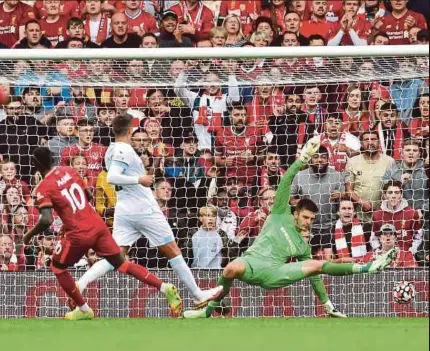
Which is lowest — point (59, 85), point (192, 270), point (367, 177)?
point (192, 270)

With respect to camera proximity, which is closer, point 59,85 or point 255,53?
point 255,53

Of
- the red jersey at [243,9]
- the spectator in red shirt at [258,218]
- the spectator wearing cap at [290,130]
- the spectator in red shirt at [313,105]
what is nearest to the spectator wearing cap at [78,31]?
the red jersey at [243,9]

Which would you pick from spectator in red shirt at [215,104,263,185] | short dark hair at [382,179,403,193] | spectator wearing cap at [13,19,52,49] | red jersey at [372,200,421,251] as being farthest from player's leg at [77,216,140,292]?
spectator wearing cap at [13,19,52,49]

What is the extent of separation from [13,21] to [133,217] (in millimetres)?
4425

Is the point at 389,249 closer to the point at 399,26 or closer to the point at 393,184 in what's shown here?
the point at 393,184

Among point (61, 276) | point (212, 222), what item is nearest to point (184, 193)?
point (212, 222)

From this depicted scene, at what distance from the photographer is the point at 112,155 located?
1105 cm

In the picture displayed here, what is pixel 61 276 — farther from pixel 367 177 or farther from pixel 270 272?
pixel 367 177

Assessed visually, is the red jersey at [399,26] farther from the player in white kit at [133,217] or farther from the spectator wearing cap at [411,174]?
the player in white kit at [133,217]

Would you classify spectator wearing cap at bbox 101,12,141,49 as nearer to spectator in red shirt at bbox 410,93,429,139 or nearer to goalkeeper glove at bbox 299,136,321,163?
spectator in red shirt at bbox 410,93,429,139

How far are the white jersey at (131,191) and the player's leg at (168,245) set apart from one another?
0.33 ft

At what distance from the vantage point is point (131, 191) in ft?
37.0

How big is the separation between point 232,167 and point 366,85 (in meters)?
1.66

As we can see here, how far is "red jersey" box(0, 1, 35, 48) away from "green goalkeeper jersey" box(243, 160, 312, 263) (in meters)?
5.10
